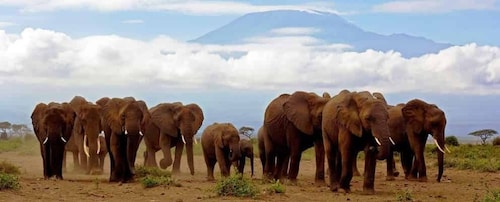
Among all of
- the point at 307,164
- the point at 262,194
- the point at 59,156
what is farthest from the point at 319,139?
the point at 307,164

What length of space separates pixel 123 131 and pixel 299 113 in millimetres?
4625

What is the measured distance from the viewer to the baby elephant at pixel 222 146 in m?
26.3

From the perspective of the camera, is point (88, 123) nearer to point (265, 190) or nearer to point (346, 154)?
point (265, 190)

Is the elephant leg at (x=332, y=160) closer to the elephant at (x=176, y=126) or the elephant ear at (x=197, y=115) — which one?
the elephant at (x=176, y=126)

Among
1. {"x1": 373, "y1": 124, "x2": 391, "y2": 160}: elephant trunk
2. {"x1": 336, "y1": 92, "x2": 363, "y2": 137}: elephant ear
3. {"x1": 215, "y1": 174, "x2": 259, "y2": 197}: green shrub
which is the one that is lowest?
{"x1": 215, "y1": 174, "x2": 259, "y2": 197}: green shrub

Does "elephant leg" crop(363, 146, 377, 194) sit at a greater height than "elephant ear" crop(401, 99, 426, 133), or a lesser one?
lesser

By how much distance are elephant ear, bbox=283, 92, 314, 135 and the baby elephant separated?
3691 mm

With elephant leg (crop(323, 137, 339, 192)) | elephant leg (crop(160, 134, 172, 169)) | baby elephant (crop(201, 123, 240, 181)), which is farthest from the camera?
elephant leg (crop(160, 134, 172, 169))

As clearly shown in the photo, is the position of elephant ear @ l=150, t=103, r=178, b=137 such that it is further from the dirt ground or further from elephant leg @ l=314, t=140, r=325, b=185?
elephant leg @ l=314, t=140, r=325, b=185

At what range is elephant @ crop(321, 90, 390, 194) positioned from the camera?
63.0 feet

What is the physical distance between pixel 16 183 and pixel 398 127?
12.2m

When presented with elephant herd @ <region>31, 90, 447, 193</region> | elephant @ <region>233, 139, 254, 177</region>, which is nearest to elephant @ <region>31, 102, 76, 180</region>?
elephant herd @ <region>31, 90, 447, 193</region>

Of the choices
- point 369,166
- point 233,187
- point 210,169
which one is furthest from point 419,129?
point 233,187

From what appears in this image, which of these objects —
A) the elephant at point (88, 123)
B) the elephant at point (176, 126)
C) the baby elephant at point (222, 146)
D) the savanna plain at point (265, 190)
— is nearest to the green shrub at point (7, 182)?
the savanna plain at point (265, 190)
